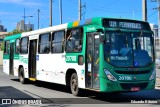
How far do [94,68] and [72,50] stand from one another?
202 centimetres

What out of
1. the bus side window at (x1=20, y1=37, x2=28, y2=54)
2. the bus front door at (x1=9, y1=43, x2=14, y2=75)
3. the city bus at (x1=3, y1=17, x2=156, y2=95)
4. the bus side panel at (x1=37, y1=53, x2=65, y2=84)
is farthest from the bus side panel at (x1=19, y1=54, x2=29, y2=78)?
the city bus at (x1=3, y1=17, x2=156, y2=95)

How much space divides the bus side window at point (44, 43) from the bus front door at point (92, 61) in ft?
14.0

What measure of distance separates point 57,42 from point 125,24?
421cm

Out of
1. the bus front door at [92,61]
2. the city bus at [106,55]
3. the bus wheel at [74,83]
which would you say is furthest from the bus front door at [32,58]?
the bus front door at [92,61]

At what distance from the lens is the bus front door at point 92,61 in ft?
41.3

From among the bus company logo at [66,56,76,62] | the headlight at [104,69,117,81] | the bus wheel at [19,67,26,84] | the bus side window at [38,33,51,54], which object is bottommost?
the bus wheel at [19,67,26,84]

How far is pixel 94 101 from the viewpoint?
12695 mm

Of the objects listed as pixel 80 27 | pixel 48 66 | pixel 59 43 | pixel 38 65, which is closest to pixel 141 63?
pixel 80 27

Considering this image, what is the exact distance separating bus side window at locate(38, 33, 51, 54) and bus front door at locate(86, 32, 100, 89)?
4.27m

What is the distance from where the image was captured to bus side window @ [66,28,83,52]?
13859 mm

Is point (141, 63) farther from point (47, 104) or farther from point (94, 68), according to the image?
point (47, 104)

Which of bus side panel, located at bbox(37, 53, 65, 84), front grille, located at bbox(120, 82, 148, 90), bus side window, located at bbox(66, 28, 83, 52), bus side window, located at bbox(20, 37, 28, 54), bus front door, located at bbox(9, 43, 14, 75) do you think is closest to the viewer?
front grille, located at bbox(120, 82, 148, 90)

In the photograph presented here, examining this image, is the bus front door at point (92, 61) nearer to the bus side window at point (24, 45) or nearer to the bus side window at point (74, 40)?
the bus side window at point (74, 40)

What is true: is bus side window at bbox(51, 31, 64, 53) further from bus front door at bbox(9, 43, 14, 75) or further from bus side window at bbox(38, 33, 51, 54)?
bus front door at bbox(9, 43, 14, 75)
